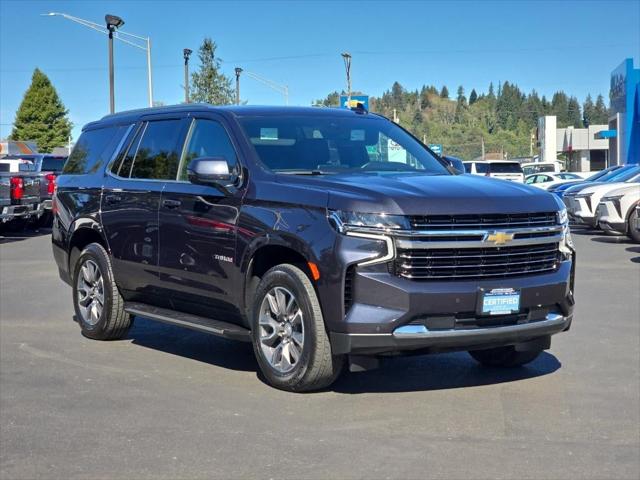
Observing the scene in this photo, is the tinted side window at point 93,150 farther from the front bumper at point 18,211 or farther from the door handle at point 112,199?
the front bumper at point 18,211

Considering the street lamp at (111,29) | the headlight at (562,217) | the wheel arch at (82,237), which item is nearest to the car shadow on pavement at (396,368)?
the wheel arch at (82,237)

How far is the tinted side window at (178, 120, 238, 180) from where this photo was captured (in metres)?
7.24

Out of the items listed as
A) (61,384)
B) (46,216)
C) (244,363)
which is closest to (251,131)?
(244,363)

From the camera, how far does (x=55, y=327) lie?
9430 mm

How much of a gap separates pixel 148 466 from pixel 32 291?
307 inches

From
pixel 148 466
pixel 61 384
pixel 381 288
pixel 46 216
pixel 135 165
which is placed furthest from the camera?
pixel 46 216

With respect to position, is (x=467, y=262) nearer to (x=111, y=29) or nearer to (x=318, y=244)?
(x=318, y=244)

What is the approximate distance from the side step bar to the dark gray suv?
0.02 m

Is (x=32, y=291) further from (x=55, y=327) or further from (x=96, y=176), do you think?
(x=96, y=176)

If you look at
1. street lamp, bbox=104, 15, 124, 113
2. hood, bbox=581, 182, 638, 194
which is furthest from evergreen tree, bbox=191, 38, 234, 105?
hood, bbox=581, 182, 638, 194

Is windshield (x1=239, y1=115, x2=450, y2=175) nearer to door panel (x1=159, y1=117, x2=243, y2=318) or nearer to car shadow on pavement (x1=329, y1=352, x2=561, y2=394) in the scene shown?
door panel (x1=159, y1=117, x2=243, y2=318)

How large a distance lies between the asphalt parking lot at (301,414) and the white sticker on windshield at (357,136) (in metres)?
1.78

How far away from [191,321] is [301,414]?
62.6 inches

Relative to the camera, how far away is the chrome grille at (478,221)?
595 centimetres
